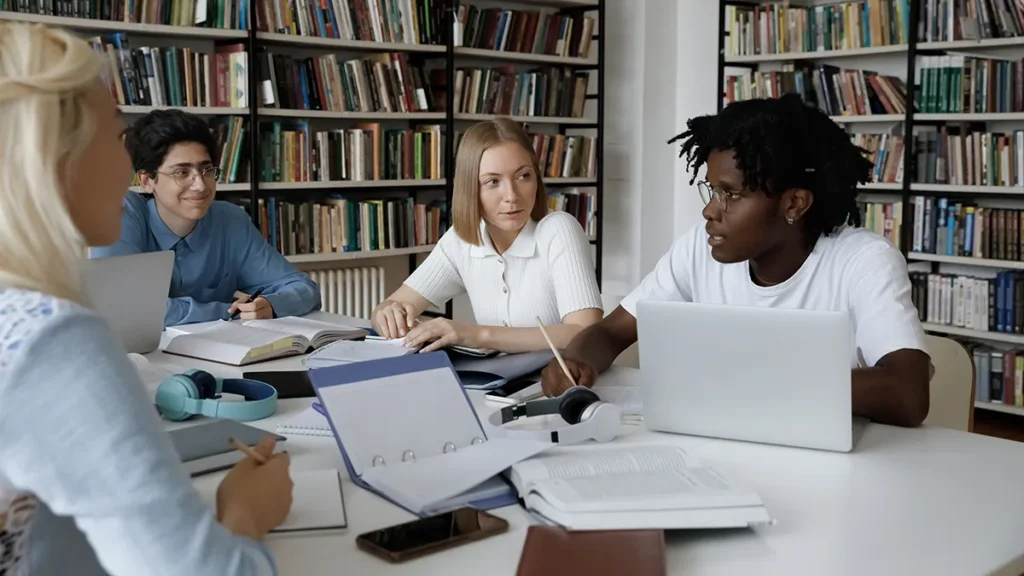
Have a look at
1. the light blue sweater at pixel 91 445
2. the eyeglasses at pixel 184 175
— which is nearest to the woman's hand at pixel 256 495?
the light blue sweater at pixel 91 445

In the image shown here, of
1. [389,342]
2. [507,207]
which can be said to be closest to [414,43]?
→ [507,207]

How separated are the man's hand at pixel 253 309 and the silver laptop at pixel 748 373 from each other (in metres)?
1.26

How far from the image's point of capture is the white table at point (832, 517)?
3.39 ft

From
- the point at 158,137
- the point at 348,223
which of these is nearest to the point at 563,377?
the point at 158,137

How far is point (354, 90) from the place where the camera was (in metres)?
4.39

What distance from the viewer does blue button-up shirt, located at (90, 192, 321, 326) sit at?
8.53 feet

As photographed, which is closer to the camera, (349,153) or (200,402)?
(200,402)

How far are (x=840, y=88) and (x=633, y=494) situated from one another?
3.81 metres

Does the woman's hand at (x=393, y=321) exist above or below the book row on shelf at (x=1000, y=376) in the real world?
above

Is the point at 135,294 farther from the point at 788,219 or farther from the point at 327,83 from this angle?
the point at 327,83

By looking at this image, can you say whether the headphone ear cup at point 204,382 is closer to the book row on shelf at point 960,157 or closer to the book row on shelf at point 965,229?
the book row on shelf at point 960,157

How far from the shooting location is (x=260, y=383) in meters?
1.64

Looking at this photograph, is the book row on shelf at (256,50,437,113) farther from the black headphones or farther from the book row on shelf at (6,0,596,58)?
the black headphones

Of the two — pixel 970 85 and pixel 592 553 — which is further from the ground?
pixel 970 85
